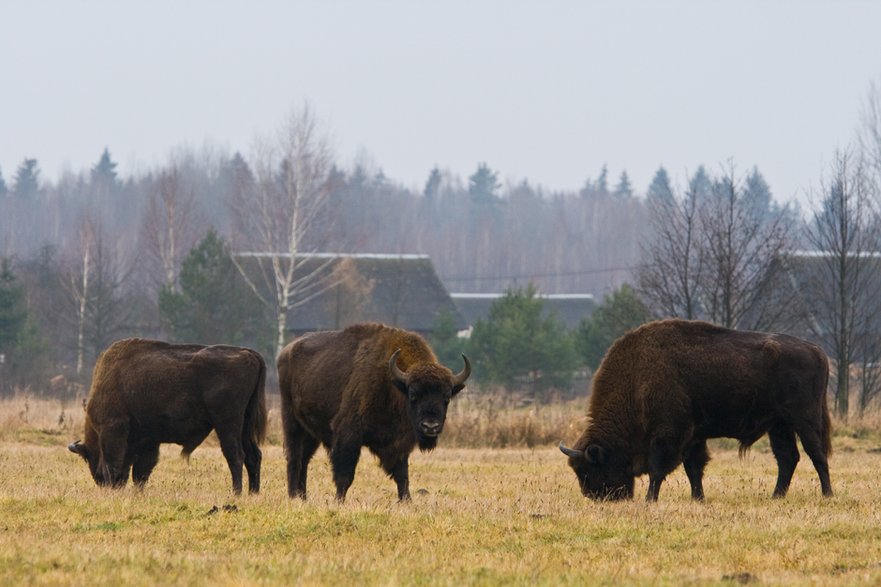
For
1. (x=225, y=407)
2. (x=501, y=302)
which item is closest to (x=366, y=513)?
(x=225, y=407)

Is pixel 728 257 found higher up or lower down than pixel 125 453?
higher up

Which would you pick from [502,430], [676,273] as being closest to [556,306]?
[676,273]

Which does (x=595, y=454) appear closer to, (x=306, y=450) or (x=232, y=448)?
(x=306, y=450)

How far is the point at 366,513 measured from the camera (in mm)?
12234

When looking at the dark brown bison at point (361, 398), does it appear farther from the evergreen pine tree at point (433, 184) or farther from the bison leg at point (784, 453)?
the evergreen pine tree at point (433, 184)

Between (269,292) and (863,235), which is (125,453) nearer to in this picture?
(863,235)

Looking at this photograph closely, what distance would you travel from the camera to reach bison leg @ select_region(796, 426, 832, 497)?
1535cm

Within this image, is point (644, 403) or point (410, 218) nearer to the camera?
point (644, 403)

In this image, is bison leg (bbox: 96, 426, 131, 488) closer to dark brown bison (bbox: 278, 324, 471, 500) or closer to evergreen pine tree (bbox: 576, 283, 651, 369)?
dark brown bison (bbox: 278, 324, 471, 500)

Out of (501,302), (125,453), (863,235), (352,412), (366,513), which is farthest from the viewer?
(501,302)

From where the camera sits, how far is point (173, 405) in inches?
622

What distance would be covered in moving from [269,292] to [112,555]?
167ft

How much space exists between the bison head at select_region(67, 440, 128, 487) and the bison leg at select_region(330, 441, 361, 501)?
293 centimetres

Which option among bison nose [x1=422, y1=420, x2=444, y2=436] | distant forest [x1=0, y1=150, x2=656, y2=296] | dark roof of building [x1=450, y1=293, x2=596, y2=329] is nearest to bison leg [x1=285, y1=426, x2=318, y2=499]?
bison nose [x1=422, y1=420, x2=444, y2=436]
